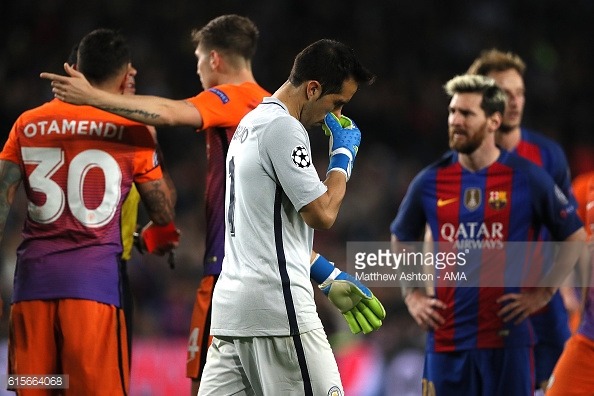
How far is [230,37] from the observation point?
17.4ft

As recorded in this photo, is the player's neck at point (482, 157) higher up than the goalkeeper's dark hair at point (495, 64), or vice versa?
the goalkeeper's dark hair at point (495, 64)

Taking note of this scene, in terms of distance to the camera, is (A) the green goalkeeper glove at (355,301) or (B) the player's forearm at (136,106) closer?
(A) the green goalkeeper glove at (355,301)

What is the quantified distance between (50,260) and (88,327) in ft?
1.34

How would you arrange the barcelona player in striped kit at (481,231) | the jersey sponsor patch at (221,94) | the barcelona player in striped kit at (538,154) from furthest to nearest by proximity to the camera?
the barcelona player in striped kit at (538,154) → the barcelona player in striped kit at (481,231) → the jersey sponsor patch at (221,94)

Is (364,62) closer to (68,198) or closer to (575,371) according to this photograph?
(575,371)

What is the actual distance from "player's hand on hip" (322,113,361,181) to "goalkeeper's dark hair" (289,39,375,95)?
0.17 metres

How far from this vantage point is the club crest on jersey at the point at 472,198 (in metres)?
5.48

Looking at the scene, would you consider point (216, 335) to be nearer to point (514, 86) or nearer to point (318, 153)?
point (514, 86)

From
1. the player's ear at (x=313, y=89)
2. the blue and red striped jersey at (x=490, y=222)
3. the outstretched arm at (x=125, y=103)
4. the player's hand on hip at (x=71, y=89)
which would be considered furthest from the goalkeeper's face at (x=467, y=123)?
the player's hand on hip at (x=71, y=89)

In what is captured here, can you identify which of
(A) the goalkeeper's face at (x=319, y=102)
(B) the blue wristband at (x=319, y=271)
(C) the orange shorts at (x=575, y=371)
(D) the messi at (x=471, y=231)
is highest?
(A) the goalkeeper's face at (x=319, y=102)

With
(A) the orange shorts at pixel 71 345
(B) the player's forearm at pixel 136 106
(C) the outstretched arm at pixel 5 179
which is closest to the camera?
(B) the player's forearm at pixel 136 106

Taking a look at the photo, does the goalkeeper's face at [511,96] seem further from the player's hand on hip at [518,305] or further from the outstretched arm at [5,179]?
the outstretched arm at [5,179]

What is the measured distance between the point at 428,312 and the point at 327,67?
2228 millimetres

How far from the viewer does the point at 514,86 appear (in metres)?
6.57
